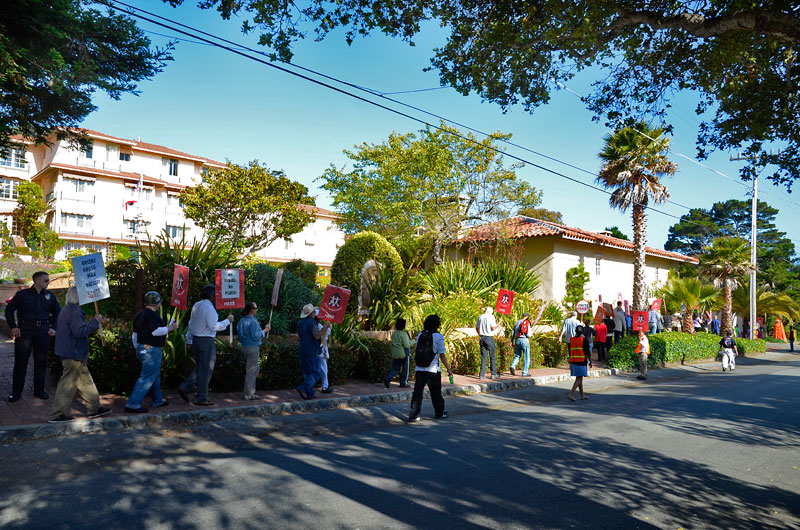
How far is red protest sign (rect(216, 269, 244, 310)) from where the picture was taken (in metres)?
9.38

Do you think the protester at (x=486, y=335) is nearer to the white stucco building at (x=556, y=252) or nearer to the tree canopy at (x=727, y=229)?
the white stucco building at (x=556, y=252)

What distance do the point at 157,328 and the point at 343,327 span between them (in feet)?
17.8

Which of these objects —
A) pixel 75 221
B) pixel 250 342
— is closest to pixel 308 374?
pixel 250 342

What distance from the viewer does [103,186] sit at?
42.2 metres

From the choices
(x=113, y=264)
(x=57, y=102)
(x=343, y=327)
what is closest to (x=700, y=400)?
(x=343, y=327)

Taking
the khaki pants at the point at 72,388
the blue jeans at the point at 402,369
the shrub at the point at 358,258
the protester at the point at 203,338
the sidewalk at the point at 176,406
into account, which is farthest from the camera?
the shrub at the point at 358,258

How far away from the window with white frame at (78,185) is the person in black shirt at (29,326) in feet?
127

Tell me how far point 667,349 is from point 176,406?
19856mm

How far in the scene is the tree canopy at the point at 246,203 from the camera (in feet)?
93.0

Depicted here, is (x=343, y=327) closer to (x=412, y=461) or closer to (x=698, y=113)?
(x=412, y=461)

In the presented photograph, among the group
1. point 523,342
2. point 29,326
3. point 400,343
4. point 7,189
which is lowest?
point 523,342

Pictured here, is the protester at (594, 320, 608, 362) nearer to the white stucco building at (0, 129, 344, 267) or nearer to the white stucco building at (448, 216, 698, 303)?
the white stucco building at (448, 216, 698, 303)

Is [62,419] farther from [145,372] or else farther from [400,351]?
[400,351]

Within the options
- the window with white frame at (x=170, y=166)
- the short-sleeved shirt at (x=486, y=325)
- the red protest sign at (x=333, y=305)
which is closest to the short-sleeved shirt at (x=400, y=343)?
the red protest sign at (x=333, y=305)
